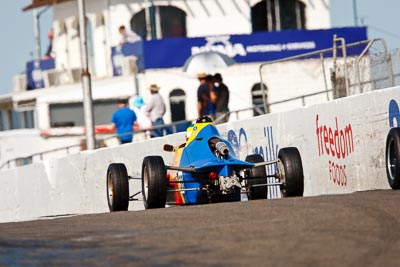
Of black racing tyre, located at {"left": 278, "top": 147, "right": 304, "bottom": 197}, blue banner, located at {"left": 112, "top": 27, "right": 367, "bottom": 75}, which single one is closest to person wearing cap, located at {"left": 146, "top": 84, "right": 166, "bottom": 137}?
blue banner, located at {"left": 112, "top": 27, "right": 367, "bottom": 75}

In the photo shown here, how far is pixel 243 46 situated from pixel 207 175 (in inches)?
958

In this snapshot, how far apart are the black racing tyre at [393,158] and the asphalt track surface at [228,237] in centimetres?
193

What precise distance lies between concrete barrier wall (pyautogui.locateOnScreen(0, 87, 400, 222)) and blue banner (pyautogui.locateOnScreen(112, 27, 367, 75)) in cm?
1335

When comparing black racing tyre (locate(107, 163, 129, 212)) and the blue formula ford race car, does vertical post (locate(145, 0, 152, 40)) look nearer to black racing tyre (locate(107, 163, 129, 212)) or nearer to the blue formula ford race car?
black racing tyre (locate(107, 163, 129, 212))

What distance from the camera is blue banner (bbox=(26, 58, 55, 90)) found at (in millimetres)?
47875

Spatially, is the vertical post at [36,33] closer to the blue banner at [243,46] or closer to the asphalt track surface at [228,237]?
the blue banner at [243,46]

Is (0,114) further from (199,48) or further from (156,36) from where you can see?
(199,48)

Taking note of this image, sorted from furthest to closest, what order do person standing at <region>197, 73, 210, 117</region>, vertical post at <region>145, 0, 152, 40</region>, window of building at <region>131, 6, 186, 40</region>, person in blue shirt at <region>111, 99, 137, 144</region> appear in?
window of building at <region>131, 6, 186, 40</region>, vertical post at <region>145, 0, 152, 40</region>, person in blue shirt at <region>111, 99, 137, 144</region>, person standing at <region>197, 73, 210, 117</region>

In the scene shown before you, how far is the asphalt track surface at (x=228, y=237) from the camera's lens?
30.2 feet

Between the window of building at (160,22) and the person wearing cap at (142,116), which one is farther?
the window of building at (160,22)

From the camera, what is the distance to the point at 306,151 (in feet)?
67.5

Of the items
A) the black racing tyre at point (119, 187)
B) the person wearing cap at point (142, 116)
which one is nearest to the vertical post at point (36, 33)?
the person wearing cap at point (142, 116)

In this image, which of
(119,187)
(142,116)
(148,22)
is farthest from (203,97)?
(148,22)

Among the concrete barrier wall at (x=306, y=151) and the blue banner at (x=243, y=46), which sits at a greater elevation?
the blue banner at (x=243, y=46)
